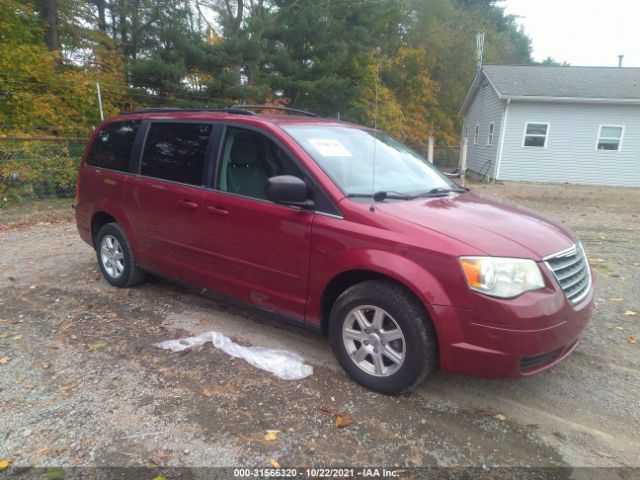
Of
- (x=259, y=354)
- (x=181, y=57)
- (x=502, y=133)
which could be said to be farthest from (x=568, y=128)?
(x=259, y=354)

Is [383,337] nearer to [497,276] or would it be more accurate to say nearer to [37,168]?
[497,276]

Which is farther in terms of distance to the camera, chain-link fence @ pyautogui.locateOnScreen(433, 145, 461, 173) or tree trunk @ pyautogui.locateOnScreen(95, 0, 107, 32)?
chain-link fence @ pyautogui.locateOnScreen(433, 145, 461, 173)

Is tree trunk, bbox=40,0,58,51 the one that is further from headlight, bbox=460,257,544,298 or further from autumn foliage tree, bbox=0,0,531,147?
headlight, bbox=460,257,544,298

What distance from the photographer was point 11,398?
292 cm

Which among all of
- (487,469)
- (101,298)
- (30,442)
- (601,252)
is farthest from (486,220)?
(601,252)

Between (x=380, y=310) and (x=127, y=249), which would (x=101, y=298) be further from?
(x=380, y=310)

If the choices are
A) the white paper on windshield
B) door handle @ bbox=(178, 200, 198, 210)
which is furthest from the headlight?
door handle @ bbox=(178, 200, 198, 210)

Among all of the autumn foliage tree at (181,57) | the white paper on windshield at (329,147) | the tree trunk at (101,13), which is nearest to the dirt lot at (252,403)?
the white paper on windshield at (329,147)

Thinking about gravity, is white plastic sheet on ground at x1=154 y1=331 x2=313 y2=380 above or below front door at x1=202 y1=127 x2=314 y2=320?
below

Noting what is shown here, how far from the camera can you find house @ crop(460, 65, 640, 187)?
653 inches

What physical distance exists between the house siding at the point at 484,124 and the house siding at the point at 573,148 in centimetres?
72

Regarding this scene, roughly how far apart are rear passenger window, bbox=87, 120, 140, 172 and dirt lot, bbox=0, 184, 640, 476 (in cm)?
147

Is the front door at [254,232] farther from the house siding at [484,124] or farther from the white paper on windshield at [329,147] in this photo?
the house siding at [484,124]

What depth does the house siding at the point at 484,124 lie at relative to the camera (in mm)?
18375
